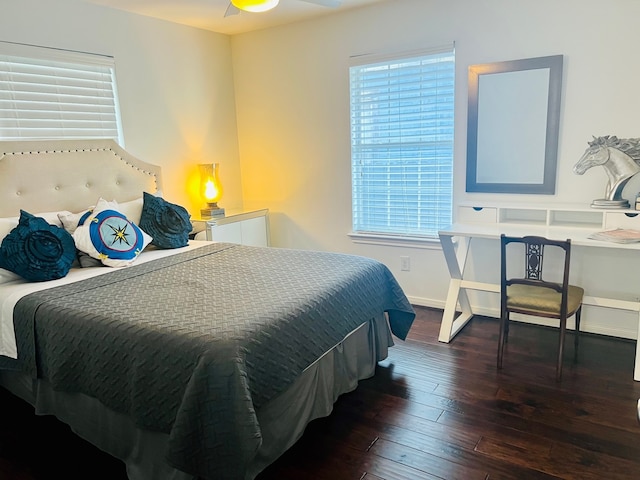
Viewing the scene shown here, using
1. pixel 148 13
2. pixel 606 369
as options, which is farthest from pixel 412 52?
pixel 606 369

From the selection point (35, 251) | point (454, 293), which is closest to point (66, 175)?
point (35, 251)

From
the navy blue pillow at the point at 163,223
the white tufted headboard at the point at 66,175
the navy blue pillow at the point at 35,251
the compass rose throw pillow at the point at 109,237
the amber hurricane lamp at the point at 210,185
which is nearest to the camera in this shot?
the navy blue pillow at the point at 35,251

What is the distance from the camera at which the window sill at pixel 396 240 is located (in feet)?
12.1

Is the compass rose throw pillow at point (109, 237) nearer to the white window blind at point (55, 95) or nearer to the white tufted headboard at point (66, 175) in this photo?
the white tufted headboard at point (66, 175)

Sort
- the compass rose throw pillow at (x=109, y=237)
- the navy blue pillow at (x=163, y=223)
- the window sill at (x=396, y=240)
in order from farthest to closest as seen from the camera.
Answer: the window sill at (x=396, y=240) < the navy blue pillow at (x=163, y=223) < the compass rose throw pillow at (x=109, y=237)

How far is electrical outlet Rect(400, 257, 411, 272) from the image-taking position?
3.86m

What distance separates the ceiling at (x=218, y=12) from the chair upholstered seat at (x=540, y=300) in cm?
237

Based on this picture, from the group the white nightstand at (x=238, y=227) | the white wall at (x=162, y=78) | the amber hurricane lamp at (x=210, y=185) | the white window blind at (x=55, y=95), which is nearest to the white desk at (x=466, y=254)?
the white nightstand at (x=238, y=227)

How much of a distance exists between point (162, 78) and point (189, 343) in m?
2.91

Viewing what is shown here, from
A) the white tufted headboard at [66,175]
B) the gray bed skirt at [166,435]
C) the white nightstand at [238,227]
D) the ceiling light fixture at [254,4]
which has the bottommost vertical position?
the gray bed skirt at [166,435]

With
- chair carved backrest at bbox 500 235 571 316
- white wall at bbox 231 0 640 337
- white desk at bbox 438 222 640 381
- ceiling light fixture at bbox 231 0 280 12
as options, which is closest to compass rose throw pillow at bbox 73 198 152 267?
ceiling light fixture at bbox 231 0 280 12

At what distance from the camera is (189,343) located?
1652 millimetres

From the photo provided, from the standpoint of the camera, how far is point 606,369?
8.72 ft

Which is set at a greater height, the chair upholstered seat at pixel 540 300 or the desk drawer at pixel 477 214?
the desk drawer at pixel 477 214
